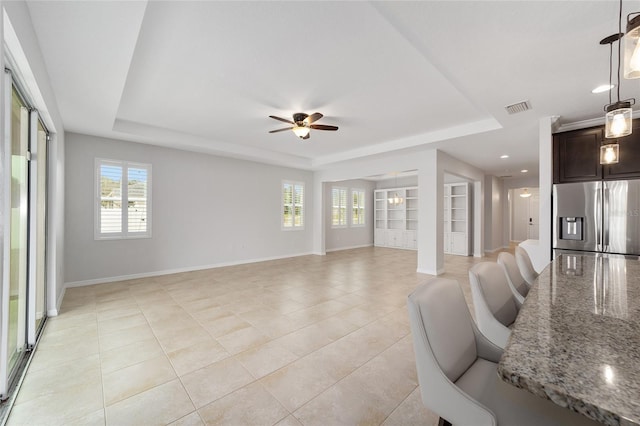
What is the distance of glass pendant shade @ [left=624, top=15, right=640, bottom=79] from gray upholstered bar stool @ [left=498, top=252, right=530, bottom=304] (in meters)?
1.29

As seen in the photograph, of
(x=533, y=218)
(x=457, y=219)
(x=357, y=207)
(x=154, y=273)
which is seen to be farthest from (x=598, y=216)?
(x=533, y=218)

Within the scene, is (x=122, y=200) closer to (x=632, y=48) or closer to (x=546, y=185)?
(x=632, y=48)

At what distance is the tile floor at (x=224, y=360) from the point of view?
1.77 meters

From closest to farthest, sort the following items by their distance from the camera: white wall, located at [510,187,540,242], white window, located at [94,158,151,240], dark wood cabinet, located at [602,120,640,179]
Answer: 1. dark wood cabinet, located at [602,120,640,179]
2. white window, located at [94,158,151,240]
3. white wall, located at [510,187,540,242]

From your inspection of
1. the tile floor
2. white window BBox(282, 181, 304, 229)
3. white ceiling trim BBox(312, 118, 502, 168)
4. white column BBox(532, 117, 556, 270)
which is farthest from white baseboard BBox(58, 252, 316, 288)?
white column BBox(532, 117, 556, 270)

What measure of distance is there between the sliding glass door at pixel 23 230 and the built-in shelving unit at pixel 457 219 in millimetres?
9121

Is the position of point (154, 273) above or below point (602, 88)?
below

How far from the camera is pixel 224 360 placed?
7.84 feet

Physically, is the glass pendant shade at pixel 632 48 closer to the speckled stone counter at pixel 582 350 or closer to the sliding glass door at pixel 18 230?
the speckled stone counter at pixel 582 350

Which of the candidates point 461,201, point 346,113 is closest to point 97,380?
point 346,113

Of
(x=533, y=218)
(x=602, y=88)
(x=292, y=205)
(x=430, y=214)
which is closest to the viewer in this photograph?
(x=602, y=88)

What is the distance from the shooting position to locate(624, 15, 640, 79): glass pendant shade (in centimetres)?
116

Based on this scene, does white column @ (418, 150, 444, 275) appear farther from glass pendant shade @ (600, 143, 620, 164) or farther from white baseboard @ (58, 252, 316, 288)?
white baseboard @ (58, 252, 316, 288)

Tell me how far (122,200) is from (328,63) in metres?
4.57
